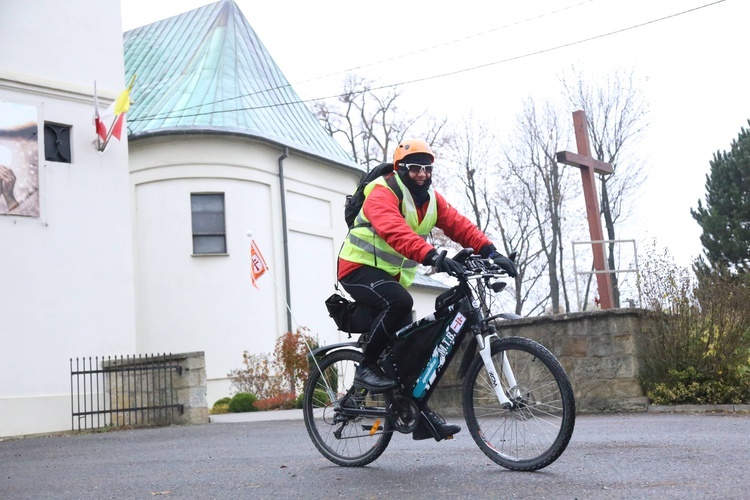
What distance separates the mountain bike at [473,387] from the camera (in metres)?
5.51

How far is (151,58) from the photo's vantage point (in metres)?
31.4

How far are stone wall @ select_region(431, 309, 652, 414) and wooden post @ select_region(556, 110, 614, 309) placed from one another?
161 inches

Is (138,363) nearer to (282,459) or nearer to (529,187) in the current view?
(282,459)

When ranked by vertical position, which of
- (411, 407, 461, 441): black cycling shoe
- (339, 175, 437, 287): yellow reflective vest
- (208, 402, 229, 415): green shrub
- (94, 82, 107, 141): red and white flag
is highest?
(94, 82, 107, 141): red and white flag

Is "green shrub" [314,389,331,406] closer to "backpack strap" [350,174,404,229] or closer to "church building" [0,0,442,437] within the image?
"backpack strap" [350,174,404,229]

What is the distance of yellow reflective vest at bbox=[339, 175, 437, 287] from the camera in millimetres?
6344

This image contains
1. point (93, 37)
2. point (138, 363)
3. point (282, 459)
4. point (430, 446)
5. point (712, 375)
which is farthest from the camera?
point (93, 37)

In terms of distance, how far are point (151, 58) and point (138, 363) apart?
17132mm

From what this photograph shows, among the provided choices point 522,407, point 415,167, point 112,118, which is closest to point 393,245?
point 415,167

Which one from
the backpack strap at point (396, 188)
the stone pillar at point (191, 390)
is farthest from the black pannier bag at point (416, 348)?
the stone pillar at point (191, 390)

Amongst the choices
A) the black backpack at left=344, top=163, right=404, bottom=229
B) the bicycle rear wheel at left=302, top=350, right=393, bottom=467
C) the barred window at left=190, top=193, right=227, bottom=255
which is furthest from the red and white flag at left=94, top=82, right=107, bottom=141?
the black backpack at left=344, top=163, right=404, bottom=229

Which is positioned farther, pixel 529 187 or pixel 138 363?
pixel 529 187

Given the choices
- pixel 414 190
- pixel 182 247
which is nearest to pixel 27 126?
pixel 182 247

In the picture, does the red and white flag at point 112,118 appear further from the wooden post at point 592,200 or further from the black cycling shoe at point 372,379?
the black cycling shoe at point 372,379
